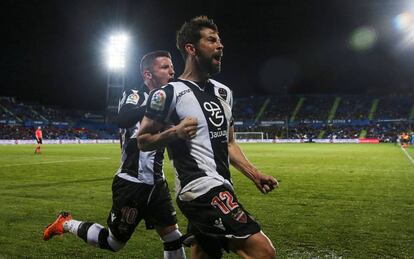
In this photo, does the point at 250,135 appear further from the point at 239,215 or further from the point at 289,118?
the point at 239,215

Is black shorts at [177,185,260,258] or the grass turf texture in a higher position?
black shorts at [177,185,260,258]

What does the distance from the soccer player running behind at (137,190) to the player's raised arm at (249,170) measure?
95cm

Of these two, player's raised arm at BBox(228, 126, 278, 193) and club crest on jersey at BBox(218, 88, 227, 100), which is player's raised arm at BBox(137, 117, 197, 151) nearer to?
club crest on jersey at BBox(218, 88, 227, 100)

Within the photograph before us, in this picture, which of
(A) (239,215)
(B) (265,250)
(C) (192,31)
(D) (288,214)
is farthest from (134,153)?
(D) (288,214)

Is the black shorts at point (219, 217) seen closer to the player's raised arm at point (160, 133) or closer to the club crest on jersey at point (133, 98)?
the player's raised arm at point (160, 133)

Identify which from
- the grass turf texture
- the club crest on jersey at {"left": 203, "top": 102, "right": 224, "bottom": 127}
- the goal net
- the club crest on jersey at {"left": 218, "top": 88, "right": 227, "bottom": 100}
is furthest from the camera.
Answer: the goal net

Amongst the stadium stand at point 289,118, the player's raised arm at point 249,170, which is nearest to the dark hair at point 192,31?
the player's raised arm at point 249,170

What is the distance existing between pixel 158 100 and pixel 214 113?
418 mm

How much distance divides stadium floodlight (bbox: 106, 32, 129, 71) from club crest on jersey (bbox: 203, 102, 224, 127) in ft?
130

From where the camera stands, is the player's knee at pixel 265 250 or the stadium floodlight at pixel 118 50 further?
the stadium floodlight at pixel 118 50

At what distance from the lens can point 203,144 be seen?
3018 millimetres

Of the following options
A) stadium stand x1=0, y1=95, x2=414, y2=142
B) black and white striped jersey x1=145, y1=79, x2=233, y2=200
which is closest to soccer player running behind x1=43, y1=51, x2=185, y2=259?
black and white striped jersey x1=145, y1=79, x2=233, y2=200

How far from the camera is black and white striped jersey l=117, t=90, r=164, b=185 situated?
3.99 metres

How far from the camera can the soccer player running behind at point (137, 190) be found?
4.03 meters
